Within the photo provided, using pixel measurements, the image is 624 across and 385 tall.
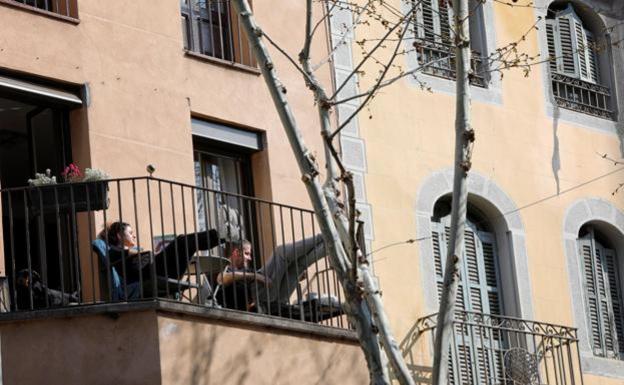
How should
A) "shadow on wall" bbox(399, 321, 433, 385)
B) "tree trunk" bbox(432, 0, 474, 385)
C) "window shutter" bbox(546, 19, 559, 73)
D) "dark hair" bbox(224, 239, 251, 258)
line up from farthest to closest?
"window shutter" bbox(546, 19, 559, 73) < "shadow on wall" bbox(399, 321, 433, 385) < "dark hair" bbox(224, 239, 251, 258) < "tree trunk" bbox(432, 0, 474, 385)

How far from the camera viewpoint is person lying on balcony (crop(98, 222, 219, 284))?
18.0 metres

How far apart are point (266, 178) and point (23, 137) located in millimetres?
2388

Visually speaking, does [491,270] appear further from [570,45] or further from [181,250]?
[181,250]

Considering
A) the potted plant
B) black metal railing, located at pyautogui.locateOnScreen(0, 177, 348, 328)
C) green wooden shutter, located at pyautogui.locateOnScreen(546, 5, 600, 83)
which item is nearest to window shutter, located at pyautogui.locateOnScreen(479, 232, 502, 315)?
green wooden shutter, located at pyautogui.locateOnScreen(546, 5, 600, 83)

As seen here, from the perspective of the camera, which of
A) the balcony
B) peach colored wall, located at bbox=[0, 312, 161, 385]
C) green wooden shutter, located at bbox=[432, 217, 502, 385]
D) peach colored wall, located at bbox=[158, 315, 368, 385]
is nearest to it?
peach colored wall, located at bbox=[0, 312, 161, 385]

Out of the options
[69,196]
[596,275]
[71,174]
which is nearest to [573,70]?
[596,275]

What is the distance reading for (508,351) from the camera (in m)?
22.2

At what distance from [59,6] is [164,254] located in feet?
10.3

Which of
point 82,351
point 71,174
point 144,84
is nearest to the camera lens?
point 82,351

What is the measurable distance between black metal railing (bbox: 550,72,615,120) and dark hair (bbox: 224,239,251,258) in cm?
597

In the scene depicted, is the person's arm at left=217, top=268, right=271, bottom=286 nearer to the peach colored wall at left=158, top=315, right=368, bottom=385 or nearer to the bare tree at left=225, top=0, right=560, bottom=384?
the peach colored wall at left=158, top=315, right=368, bottom=385

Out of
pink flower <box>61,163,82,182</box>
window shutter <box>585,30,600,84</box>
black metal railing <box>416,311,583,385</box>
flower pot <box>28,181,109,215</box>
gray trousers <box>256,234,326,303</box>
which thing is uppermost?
window shutter <box>585,30,600,84</box>

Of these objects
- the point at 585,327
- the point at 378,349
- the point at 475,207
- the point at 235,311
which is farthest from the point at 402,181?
the point at 378,349

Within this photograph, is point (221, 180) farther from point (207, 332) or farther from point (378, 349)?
point (378, 349)
